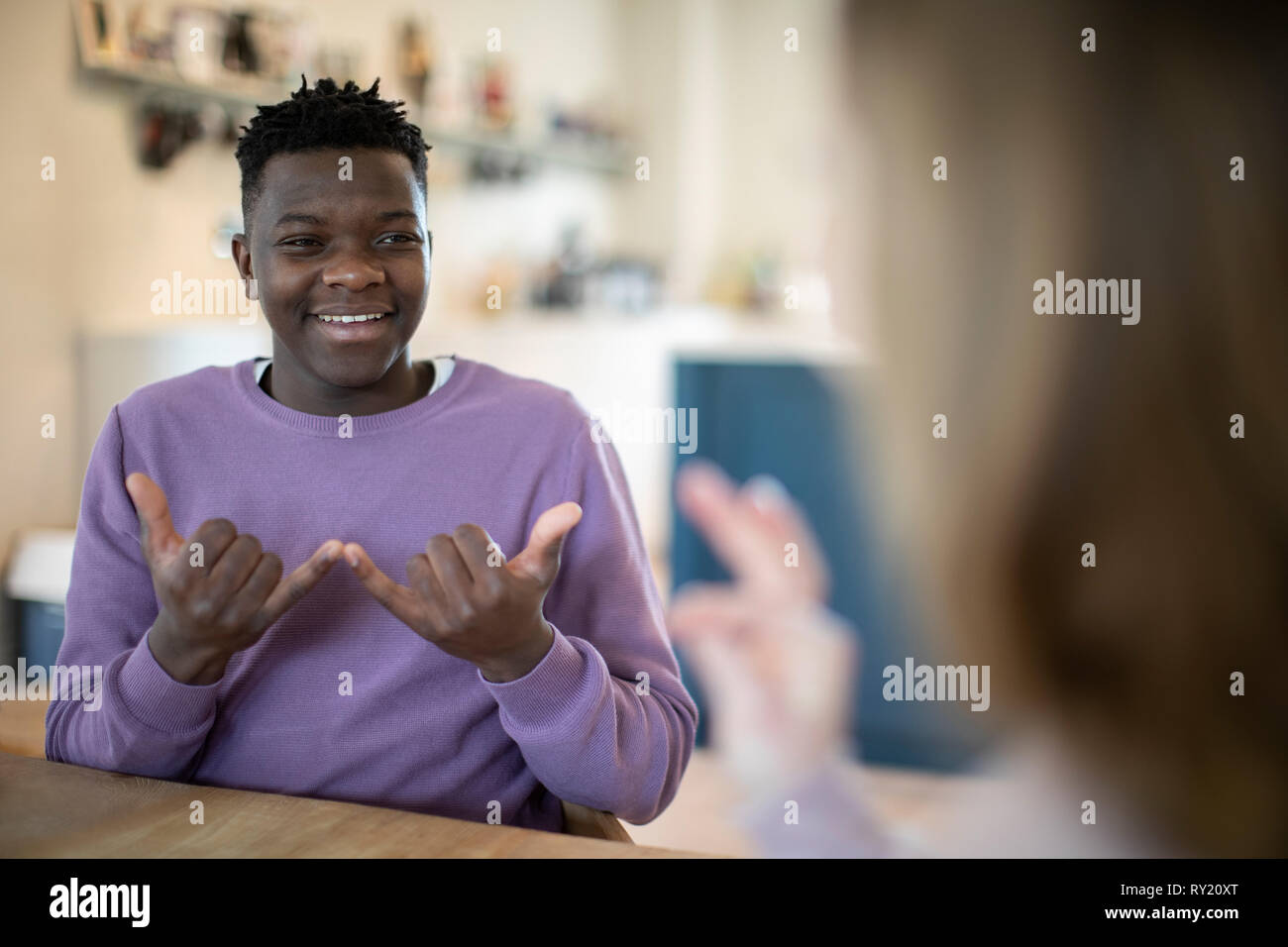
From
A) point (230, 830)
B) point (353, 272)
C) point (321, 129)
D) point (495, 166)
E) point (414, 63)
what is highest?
point (414, 63)

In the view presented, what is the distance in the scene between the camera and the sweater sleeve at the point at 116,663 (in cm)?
85

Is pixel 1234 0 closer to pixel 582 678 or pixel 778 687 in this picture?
pixel 778 687

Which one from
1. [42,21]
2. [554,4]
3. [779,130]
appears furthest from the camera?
[779,130]

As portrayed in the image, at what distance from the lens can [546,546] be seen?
745 mm

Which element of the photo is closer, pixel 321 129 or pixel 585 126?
pixel 321 129

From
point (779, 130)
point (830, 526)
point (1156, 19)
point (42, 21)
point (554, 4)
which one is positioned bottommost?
point (830, 526)

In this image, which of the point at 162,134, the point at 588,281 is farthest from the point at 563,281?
the point at 162,134

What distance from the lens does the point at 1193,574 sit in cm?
33

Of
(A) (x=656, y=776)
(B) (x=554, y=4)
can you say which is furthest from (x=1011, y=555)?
(B) (x=554, y=4)

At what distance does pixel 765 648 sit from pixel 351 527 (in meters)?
0.48

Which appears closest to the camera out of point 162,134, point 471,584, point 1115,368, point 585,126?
point 1115,368

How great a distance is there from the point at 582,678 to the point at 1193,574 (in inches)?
22.1

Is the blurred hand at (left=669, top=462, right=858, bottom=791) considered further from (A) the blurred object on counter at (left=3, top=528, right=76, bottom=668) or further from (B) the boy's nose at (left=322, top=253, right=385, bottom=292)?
(A) the blurred object on counter at (left=3, top=528, right=76, bottom=668)

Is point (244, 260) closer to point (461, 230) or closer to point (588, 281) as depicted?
point (461, 230)
